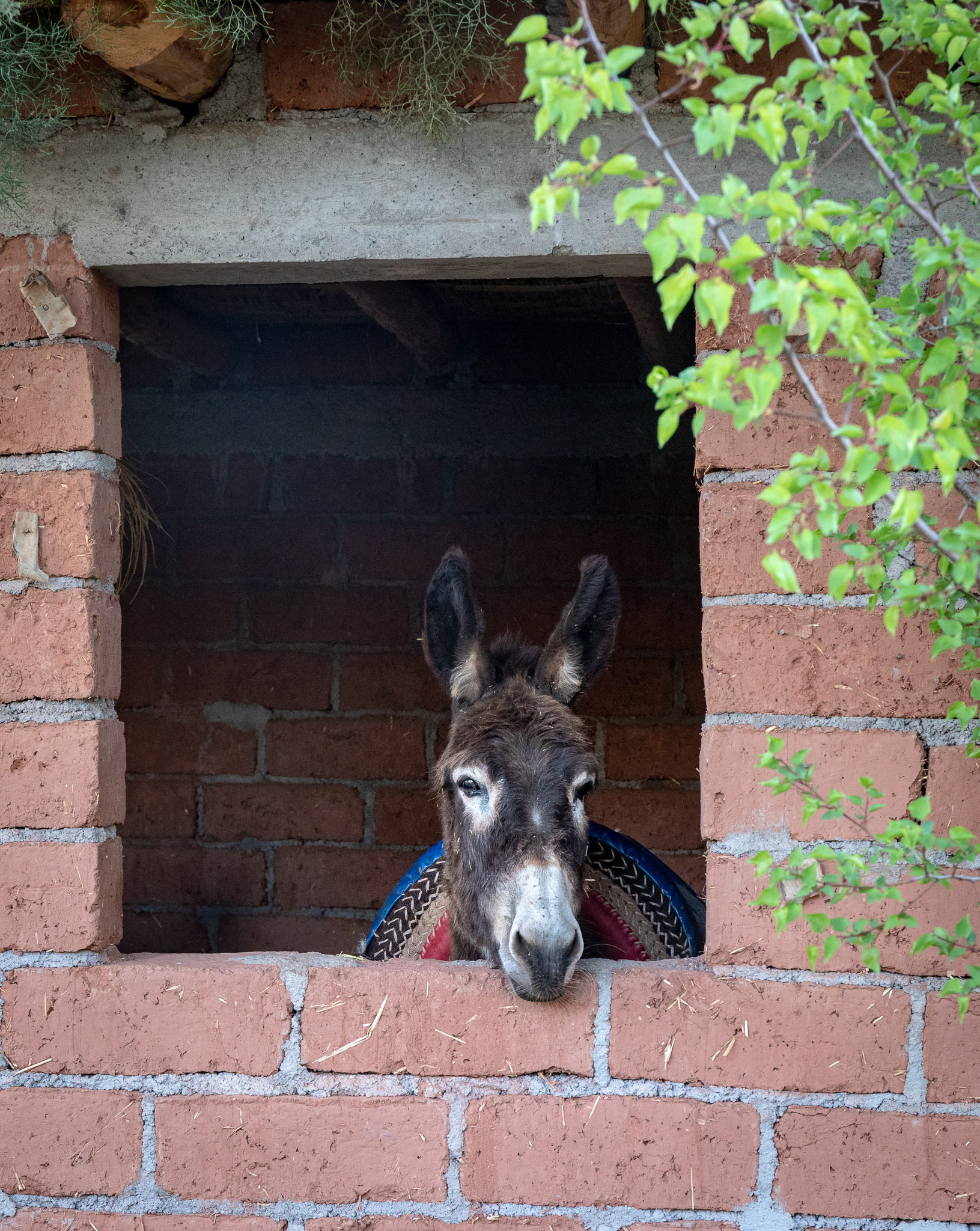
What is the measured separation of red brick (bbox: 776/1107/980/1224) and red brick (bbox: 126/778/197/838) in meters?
2.63

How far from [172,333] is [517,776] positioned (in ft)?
6.25

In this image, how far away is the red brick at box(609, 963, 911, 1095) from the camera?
6.12ft

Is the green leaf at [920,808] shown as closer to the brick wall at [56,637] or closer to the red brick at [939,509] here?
the red brick at [939,509]

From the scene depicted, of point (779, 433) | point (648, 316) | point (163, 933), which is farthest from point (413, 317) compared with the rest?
point (163, 933)

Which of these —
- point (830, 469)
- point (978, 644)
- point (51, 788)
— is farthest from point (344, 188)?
point (978, 644)

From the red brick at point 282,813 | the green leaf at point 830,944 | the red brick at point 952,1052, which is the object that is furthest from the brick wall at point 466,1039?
the red brick at point 282,813

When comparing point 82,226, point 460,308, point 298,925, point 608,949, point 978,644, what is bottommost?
point 298,925

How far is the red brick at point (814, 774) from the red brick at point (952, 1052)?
1.07ft

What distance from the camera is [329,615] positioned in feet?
12.8

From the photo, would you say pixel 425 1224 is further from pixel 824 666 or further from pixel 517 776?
pixel 824 666

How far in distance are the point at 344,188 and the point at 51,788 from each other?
4.17ft

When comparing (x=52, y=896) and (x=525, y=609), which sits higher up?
(x=525, y=609)

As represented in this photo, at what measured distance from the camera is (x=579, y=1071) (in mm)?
1938

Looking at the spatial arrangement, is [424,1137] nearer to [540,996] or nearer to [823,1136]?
[540,996]
